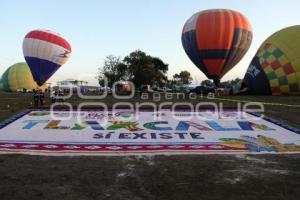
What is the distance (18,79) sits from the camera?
315 ft

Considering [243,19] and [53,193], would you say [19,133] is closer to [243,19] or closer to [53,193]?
[53,193]

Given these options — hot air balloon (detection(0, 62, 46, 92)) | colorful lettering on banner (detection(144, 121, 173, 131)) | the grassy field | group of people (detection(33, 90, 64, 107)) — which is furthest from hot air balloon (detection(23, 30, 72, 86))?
hot air balloon (detection(0, 62, 46, 92))

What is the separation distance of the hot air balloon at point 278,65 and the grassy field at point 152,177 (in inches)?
1060

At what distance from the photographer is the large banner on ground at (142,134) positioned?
1206 centimetres

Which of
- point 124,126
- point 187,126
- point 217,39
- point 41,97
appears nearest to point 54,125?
point 124,126

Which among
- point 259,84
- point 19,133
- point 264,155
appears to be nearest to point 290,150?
point 264,155

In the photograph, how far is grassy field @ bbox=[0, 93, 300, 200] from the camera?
7355mm

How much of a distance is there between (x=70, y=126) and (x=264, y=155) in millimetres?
8154

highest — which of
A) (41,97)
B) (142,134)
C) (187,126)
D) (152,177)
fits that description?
(41,97)

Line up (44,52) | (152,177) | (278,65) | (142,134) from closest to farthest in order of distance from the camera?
1. (152,177)
2. (142,134)
3. (278,65)
4. (44,52)

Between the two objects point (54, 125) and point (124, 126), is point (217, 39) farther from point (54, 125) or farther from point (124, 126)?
point (54, 125)

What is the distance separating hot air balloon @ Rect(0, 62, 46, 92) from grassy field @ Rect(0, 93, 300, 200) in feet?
292

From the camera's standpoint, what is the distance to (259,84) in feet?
130

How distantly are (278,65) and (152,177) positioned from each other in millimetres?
31140
